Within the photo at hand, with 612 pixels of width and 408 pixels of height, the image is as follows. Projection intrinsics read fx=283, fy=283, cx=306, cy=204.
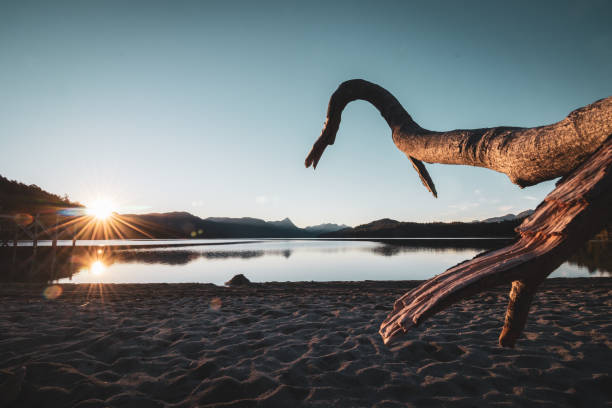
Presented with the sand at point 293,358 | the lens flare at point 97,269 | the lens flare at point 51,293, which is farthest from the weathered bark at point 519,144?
the lens flare at point 97,269

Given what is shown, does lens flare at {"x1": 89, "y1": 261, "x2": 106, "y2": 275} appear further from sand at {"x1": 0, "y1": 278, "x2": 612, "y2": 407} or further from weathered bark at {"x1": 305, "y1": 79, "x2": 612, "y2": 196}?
weathered bark at {"x1": 305, "y1": 79, "x2": 612, "y2": 196}

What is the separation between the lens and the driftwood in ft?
2.97

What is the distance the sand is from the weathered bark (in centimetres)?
298

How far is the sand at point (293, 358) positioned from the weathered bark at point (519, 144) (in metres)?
2.98

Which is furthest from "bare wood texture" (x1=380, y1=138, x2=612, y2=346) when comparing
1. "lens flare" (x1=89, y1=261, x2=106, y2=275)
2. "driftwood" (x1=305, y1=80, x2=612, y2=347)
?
"lens flare" (x1=89, y1=261, x2=106, y2=275)

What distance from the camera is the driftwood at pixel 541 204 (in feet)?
2.97

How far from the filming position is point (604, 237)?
44.4m

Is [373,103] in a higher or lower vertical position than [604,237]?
higher

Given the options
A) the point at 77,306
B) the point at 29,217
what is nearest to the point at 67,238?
the point at 29,217

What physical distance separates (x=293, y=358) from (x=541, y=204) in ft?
13.2

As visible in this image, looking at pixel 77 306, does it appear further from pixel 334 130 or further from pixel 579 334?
pixel 579 334

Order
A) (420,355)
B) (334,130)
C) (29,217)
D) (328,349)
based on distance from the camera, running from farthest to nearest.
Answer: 1. (29,217)
2. (328,349)
3. (420,355)
4. (334,130)

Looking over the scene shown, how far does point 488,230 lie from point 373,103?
326ft

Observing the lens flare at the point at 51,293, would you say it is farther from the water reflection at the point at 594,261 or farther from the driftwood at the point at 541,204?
the water reflection at the point at 594,261
